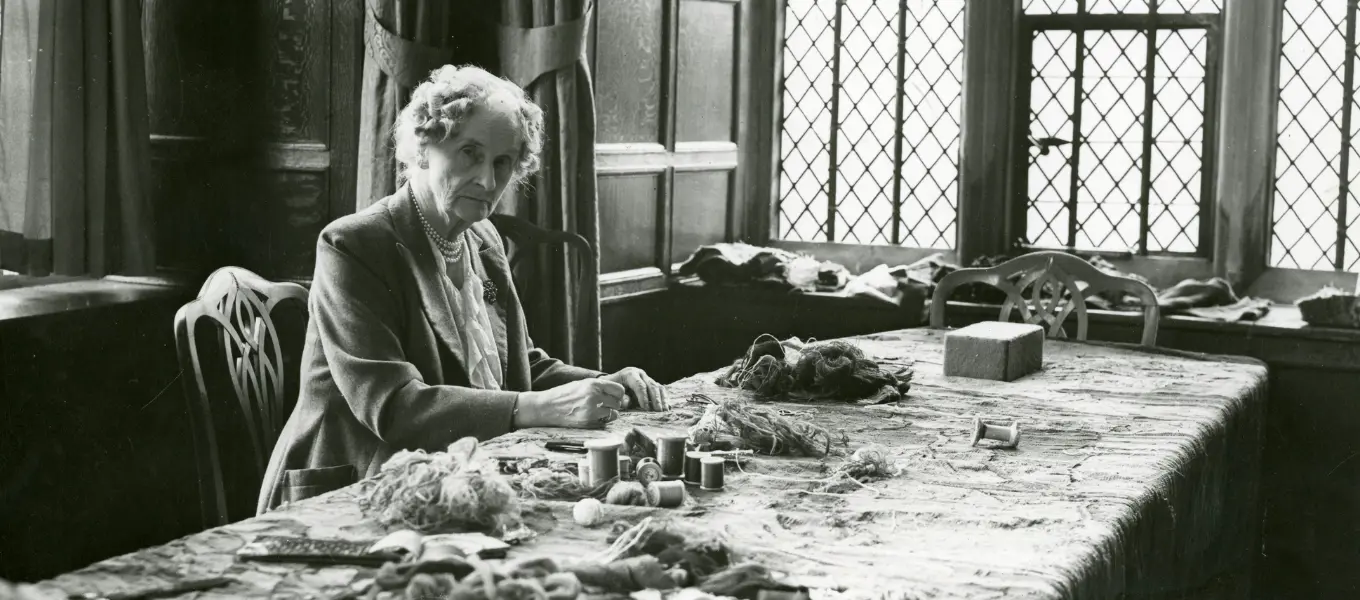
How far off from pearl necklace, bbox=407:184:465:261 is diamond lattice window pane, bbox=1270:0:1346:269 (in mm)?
3388

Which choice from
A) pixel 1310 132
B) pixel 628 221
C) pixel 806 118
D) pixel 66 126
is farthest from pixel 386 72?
pixel 1310 132

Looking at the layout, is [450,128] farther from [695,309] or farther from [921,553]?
[695,309]

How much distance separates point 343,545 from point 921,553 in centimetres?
83

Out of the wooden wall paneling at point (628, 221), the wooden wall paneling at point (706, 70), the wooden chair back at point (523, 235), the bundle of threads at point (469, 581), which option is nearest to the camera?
the bundle of threads at point (469, 581)

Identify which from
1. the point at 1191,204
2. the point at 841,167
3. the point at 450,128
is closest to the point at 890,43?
the point at 841,167

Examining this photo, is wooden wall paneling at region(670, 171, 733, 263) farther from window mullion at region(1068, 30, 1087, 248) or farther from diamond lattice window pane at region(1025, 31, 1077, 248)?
window mullion at region(1068, 30, 1087, 248)

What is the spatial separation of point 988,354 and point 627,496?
171cm

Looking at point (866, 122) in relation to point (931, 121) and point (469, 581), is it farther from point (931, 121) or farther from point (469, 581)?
point (469, 581)

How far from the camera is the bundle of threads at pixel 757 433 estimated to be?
2.75 meters

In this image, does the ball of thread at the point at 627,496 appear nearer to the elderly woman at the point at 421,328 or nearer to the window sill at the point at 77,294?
the elderly woman at the point at 421,328

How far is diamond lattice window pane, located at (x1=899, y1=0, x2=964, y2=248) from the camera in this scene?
571 centimetres

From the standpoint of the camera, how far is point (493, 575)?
1744 mm

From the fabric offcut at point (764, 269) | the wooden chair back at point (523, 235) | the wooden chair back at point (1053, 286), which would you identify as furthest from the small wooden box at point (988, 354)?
the fabric offcut at point (764, 269)

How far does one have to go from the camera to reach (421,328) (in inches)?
118
